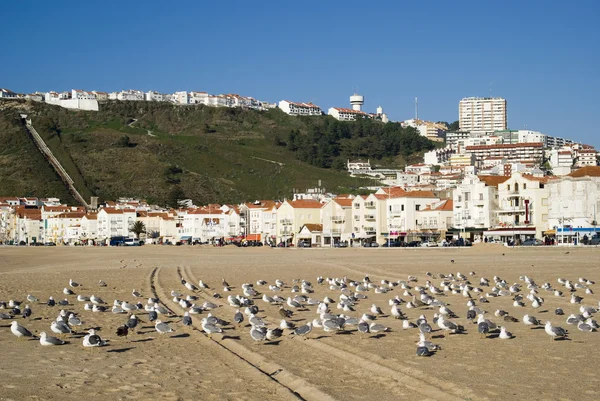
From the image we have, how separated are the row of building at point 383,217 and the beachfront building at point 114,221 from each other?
0.47 ft

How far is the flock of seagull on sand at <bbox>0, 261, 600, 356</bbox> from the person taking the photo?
540 inches

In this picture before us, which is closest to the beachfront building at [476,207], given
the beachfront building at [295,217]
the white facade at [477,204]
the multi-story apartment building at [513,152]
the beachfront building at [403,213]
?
the white facade at [477,204]

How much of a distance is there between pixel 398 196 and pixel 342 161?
92.7 metres

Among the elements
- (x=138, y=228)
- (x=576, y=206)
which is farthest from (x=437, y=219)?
(x=138, y=228)

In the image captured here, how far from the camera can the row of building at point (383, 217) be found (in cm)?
6731

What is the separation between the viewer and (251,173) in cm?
14250

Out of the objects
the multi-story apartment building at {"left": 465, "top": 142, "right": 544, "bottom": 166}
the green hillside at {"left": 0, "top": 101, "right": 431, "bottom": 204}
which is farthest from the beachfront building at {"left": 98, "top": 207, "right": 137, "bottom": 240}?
the multi-story apartment building at {"left": 465, "top": 142, "right": 544, "bottom": 166}

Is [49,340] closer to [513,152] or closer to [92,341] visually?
Result: [92,341]

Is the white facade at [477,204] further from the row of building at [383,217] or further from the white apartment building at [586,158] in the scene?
the white apartment building at [586,158]

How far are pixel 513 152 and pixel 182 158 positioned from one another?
79013 mm

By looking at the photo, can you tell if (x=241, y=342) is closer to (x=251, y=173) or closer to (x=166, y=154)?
(x=251, y=173)

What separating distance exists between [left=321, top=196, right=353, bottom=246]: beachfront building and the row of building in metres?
0.11

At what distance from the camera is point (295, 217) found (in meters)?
87.8

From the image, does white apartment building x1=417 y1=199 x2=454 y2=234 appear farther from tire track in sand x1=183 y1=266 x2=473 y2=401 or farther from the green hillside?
tire track in sand x1=183 y1=266 x2=473 y2=401
